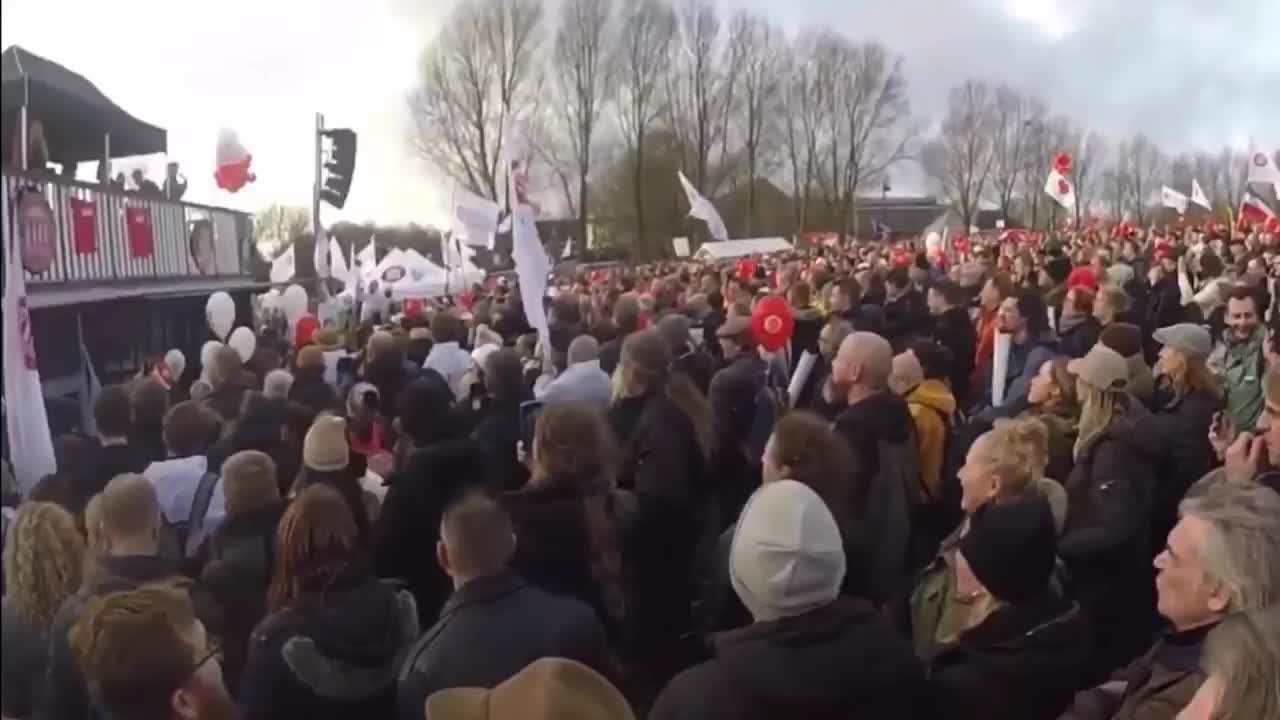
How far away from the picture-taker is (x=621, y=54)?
188ft

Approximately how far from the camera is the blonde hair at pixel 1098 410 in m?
5.52

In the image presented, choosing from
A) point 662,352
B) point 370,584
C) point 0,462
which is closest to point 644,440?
point 662,352

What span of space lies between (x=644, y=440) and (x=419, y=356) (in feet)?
14.3

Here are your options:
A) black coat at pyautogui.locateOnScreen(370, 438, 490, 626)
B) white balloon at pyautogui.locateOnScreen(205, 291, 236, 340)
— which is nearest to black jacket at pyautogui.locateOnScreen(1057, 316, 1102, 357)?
black coat at pyautogui.locateOnScreen(370, 438, 490, 626)

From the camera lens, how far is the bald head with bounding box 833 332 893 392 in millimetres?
5672

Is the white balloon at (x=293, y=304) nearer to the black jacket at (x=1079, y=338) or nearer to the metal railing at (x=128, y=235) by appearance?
the metal railing at (x=128, y=235)

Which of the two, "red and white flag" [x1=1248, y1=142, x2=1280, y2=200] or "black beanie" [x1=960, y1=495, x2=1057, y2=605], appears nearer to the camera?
"black beanie" [x1=960, y1=495, x2=1057, y2=605]

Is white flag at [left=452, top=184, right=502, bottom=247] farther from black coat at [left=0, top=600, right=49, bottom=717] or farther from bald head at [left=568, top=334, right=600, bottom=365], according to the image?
black coat at [left=0, top=600, right=49, bottom=717]

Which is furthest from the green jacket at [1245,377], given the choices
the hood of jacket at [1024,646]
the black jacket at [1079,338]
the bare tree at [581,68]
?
the bare tree at [581,68]

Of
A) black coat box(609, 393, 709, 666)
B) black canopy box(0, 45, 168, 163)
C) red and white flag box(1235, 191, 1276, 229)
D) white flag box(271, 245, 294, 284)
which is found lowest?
black coat box(609, 393, 709, 666)

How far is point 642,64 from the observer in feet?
188

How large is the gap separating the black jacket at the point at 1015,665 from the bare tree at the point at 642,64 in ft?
177

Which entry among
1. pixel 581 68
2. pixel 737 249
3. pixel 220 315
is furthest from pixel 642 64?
pixel 220 315

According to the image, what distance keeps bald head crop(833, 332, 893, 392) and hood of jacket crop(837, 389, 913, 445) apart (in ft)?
0.19
